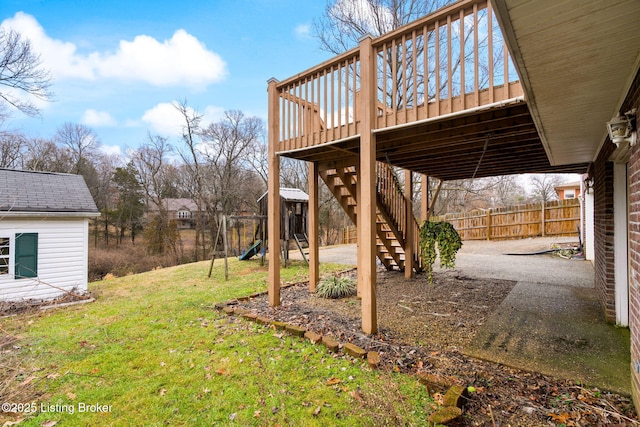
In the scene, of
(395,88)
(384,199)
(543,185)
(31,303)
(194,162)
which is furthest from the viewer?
(543,185)

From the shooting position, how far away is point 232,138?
1939cm

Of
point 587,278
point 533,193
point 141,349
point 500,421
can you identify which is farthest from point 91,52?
point 533,193

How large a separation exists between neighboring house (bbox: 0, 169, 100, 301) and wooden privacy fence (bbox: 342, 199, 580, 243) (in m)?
11.5

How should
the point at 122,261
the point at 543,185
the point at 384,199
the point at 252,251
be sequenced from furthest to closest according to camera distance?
the point at 543,185 → the point at 122,261 → the point at 252,251 → the point at 384,199

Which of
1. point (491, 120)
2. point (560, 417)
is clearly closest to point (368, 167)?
point (491, 120)

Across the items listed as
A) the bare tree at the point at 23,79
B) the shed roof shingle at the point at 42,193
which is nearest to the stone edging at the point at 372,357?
the shed roof shingle at the point at 42,193

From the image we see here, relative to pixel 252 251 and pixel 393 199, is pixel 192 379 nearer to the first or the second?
pixel 393 199

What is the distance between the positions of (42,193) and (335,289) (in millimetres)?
7110

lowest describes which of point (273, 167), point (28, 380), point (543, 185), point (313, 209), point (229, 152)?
point (28, 380)

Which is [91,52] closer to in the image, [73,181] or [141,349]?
[73,181]

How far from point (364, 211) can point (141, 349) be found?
3170 millimetres

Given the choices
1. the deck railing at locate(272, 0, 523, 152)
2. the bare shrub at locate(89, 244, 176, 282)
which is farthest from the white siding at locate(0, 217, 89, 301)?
the bare shrub at locate(89, 244, 176, 282)

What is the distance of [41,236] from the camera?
6.61 meters

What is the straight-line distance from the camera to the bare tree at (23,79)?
920 cm
